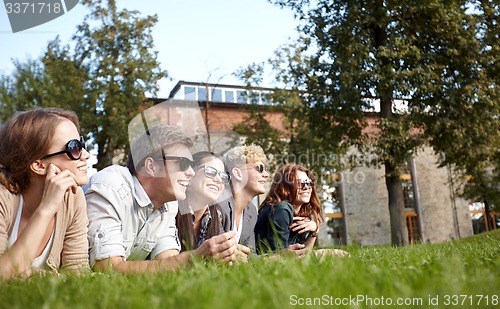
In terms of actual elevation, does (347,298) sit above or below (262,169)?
below

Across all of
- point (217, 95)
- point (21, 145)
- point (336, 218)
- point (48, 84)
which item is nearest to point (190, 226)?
point (21, 145)

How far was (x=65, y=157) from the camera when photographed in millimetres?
3252

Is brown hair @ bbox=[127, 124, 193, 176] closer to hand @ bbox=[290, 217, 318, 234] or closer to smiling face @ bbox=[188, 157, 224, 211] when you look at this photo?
smiling face @ bbox=[188, 157, 224, 211]

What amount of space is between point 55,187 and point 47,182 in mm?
93

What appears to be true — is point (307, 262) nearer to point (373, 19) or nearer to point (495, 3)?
point (373, 19)

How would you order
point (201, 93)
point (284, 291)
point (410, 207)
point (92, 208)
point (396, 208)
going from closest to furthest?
point (284, 291)
point (92, 208)
point (396, 208)
point (201, 93)
point (410, 207)

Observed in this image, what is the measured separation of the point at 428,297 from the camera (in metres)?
1.66

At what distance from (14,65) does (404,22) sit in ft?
55.7

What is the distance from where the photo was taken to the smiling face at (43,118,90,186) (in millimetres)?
3230

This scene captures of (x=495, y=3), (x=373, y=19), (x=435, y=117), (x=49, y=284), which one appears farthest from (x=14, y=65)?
(x=49, y=284)

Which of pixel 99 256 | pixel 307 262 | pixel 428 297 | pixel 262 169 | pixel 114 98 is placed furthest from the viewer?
pixel 114 98

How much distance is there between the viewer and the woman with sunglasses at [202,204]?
4730mm

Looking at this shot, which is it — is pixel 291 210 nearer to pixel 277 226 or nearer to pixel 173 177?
pixel 277 226

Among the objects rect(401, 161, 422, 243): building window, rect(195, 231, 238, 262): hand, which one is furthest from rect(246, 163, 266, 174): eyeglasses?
rect(401, 161, 422, 243): building window
